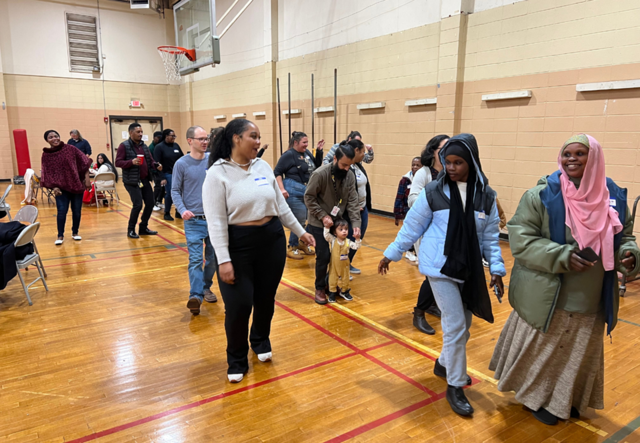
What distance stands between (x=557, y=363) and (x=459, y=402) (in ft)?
1.78

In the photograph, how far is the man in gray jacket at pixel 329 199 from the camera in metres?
3.67

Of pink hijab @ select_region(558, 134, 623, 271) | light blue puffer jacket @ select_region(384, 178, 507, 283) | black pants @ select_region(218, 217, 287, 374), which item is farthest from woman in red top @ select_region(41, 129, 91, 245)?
pink hijab @ select_region(558, 134, 623, 271)

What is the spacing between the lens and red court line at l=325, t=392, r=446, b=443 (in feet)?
7.07

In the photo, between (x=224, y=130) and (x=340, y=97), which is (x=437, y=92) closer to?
(x=340, y=97)

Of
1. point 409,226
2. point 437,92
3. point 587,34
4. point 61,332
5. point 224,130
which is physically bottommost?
point 61,332

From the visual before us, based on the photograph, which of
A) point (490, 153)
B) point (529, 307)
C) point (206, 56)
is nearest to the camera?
point (529, 307)

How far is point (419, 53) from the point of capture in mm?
7297

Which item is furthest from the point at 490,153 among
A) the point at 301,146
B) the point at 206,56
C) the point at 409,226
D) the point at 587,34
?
the point at 206,56

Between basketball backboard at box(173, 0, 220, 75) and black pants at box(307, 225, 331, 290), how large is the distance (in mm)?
5000

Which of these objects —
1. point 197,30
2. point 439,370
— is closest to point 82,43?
point 197,30

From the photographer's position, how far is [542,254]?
1.95m

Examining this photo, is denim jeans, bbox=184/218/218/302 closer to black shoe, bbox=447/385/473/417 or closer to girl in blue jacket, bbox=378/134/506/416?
girl in blue jacket, bbox=378/134/506/416

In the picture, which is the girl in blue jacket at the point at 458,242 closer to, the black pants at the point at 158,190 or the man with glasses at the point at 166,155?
the man with glasses at the point at 166,155

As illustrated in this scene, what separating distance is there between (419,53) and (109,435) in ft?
23.1
